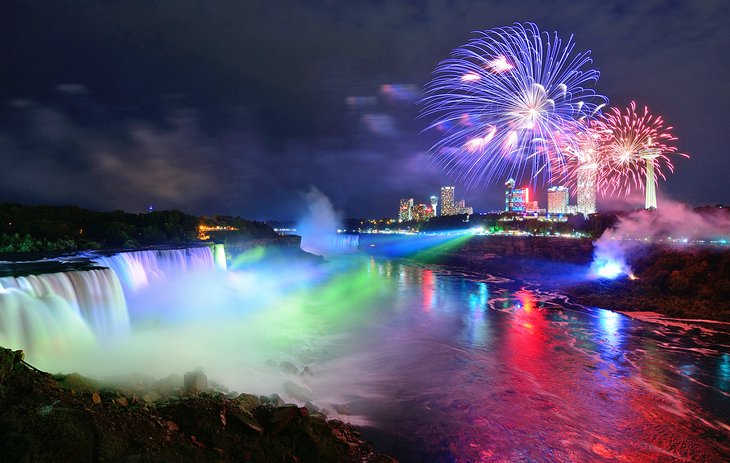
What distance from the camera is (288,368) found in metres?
14.4

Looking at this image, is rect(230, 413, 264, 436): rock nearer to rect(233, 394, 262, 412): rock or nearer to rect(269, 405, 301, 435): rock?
rect(269, 405, 301, 435): rock

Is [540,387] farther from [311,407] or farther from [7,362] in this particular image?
[7,362]

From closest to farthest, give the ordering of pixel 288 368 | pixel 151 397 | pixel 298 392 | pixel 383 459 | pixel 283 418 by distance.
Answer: pixel 283 418 → pixel 383 459 → pixel 151 397 → pixel 298 392 → pixel 288 368

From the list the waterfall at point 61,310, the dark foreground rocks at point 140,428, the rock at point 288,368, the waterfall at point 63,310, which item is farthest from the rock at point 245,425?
the waterfall at point 61,310

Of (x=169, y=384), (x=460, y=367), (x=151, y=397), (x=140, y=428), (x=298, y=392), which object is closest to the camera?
(x=140, y=428)

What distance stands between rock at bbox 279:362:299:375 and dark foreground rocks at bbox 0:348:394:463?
5501mm

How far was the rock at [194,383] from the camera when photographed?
920 cm

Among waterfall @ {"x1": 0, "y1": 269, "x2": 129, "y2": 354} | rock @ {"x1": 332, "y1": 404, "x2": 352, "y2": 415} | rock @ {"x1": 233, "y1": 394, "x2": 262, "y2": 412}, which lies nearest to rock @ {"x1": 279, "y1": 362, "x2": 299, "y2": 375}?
rock @ {"x1": 332, "y1": 404, "x2": 352, "y2": 415}

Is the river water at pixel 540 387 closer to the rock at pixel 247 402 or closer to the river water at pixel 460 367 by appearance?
the river water at pixel 460 367

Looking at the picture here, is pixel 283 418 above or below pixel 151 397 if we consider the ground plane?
below

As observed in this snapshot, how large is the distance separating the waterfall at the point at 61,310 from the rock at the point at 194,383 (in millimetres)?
5150

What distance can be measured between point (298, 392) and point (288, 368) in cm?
264

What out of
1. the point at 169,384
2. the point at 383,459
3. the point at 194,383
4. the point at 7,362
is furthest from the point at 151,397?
the point at 383,459

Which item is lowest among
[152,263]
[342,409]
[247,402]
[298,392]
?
[342,409]
